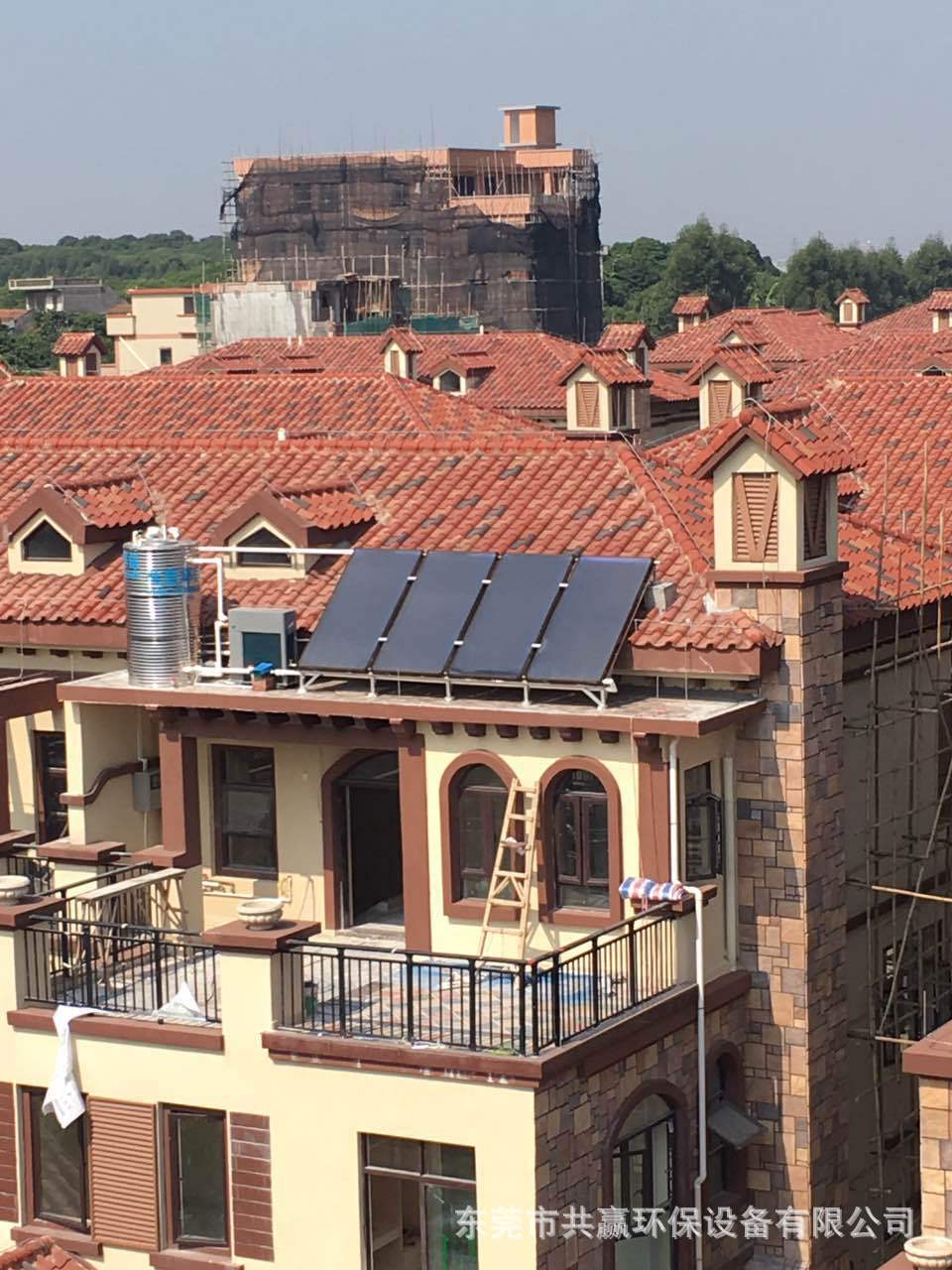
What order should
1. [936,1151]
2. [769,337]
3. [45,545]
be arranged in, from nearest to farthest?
1. [936,1151]
2. [45,545]
3. [769,337]

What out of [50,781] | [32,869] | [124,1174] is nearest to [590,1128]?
[124,1174]

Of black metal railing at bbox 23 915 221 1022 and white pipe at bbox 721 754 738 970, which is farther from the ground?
white pipe at bbox 721 754 738 970

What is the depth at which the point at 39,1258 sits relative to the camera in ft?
62.3

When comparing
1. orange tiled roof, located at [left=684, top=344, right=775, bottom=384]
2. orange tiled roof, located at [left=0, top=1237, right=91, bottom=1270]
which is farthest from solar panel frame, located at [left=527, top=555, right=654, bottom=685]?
orange tiled roof, located at [left=684, top=344, right=775, bottom=384]

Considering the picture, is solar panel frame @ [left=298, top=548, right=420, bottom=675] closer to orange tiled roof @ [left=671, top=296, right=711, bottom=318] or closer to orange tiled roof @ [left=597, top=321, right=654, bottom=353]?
orange tiled roof @ [left=597, top=321, right=654, bottom=353]

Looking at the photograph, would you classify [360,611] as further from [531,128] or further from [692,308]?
[531,128]

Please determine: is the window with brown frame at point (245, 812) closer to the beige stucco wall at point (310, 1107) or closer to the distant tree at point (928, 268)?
the beige stucco wall at point (310, 1107)

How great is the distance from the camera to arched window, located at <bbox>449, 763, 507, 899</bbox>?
2302 centimetres

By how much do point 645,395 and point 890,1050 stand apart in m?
25.4

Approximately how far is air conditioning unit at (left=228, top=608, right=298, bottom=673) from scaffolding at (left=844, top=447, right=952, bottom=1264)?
540cm

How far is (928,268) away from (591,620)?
6231 inches

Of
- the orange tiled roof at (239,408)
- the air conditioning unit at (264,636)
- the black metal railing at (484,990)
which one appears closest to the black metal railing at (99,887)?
the black metal railing at (484,990)

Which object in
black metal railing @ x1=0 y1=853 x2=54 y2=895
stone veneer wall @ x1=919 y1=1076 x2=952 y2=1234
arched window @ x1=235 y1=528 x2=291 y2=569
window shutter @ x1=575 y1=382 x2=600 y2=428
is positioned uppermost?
window shutter @ x1=575 y1=382 x2=600 y2=428

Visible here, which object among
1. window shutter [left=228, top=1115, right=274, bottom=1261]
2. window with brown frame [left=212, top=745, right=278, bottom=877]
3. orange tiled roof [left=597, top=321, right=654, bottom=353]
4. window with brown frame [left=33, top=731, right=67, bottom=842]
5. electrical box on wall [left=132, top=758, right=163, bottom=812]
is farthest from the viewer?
orange tiled roof [left=597, top=321, right=654, bottom=353]
